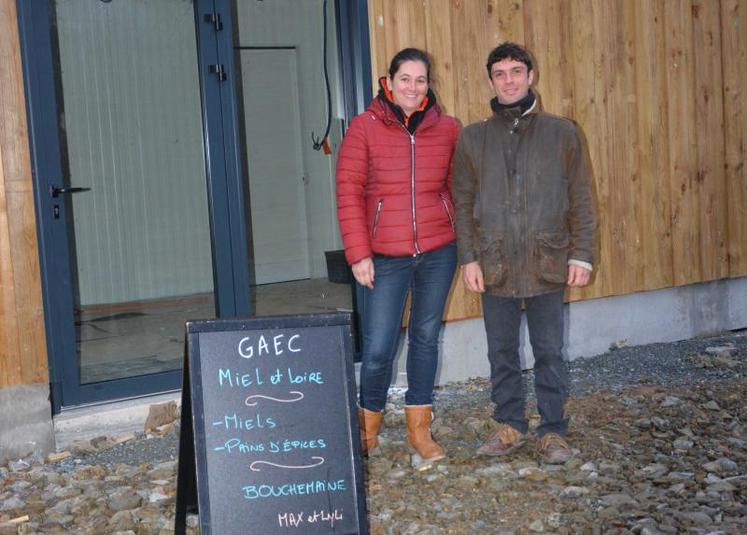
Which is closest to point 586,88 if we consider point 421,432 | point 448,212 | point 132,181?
point 448,212

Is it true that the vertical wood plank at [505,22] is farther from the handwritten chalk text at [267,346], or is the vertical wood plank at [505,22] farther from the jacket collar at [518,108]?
the handwritten chalk text at [267,346]

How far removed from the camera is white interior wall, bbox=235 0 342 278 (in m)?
6.81

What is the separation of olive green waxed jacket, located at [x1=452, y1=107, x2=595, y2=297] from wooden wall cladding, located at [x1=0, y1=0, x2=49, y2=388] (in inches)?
87.4

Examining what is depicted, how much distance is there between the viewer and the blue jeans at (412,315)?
179 inches

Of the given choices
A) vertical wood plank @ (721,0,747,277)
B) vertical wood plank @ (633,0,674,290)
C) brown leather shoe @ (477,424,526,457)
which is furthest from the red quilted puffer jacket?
vertical wood plank @ (721,0,747,277)

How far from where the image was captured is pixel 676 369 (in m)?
6.58

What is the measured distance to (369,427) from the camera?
4.75 m

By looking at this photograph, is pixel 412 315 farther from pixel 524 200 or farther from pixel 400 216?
pixel 524 200

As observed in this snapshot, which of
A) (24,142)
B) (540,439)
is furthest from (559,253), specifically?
(24,142)

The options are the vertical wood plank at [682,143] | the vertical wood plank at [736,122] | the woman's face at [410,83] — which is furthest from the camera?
the vertical wood plank at [736,122]

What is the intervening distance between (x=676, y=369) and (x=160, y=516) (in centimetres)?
379

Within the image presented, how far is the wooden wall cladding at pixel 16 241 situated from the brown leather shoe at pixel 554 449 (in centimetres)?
256

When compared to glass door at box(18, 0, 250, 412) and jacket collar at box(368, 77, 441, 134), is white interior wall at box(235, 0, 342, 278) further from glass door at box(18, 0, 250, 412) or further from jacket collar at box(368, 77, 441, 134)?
jacket collar at box(368, 77, 441, 134)

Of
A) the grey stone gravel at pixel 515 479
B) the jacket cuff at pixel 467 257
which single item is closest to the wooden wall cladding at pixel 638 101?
the grey stone gravel at pixel 515 479
